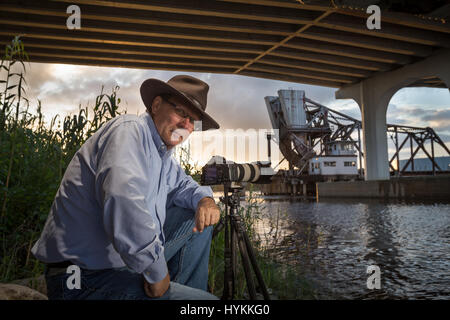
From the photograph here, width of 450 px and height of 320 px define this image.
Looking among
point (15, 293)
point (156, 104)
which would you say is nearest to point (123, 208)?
point (156, 104)

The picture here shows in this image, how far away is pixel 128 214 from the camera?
1188 mm

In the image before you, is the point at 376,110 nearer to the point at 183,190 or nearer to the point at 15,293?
the point at 183,190

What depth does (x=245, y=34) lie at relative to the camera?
11.4 m

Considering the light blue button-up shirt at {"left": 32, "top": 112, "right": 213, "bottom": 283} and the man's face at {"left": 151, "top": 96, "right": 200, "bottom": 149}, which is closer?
the light blue button-up shirt at {"left": 32, "top": 112, "right": 213, "bottom": 283}

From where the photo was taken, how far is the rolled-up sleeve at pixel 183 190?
2.14 metres

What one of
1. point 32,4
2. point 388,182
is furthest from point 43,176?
point 388,182

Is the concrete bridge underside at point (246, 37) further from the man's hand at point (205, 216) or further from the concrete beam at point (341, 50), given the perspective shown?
the man's hand at point (205, 216)

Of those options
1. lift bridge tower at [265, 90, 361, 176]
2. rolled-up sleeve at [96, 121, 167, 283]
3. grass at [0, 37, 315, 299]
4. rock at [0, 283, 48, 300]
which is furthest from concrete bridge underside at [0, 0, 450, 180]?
lift bridge tower at [265, 90, 361, 176]

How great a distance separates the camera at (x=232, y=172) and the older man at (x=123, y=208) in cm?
35

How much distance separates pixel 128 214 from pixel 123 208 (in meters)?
0.03

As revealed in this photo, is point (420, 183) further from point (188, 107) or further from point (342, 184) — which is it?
point (188, 107)

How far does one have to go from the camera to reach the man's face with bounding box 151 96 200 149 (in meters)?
1.68

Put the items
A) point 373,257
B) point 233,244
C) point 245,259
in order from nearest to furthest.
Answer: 1. point 245,259
2. point 233,244
3. point 373,257

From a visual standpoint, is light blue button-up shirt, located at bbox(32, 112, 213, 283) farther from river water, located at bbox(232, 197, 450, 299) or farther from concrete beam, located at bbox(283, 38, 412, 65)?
concrete beam, located at bbox(283, 38, 412, 65)
